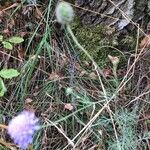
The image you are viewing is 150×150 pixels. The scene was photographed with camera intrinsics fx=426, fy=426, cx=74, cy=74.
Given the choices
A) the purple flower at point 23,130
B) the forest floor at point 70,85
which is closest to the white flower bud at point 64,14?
the forest floor at point 70,85

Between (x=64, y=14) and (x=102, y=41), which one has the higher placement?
(x=64, y=14)

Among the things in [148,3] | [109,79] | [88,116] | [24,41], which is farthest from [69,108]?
[148,3]

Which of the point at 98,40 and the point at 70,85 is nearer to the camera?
the point at 70,85

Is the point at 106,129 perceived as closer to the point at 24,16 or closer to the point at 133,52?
the point at 133,52

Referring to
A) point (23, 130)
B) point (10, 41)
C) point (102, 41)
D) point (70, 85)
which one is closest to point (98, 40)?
point (102, 41)

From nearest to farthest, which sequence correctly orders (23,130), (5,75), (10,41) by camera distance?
(23,130) → (5,75) → (10,41)

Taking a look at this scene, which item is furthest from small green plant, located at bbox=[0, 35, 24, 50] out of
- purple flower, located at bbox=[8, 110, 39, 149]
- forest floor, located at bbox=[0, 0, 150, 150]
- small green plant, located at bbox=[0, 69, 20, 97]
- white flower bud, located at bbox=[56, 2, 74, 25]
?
purple flower, located at bbox=[8, 110, 39, 149]

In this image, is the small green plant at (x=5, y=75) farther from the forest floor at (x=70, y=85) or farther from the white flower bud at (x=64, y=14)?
the white flower bud at (x=64, y=14)

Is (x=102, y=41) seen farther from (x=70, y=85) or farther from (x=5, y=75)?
(x=5, y=75)

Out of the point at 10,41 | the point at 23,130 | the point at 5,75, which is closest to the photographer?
the point at 23,130
